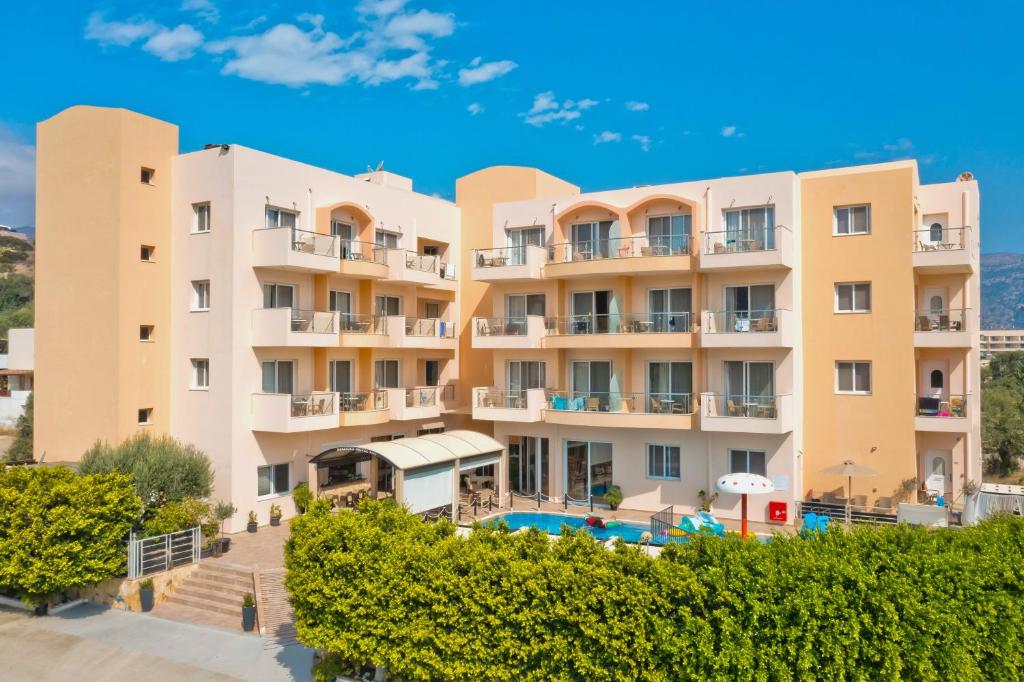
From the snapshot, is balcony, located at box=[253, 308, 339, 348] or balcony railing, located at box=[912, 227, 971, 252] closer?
balcony, located at box=[253, 308, 339, 348]

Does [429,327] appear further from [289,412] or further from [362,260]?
[289,412]

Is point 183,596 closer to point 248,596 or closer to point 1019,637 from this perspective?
point 248,596

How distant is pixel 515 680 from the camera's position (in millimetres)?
13188

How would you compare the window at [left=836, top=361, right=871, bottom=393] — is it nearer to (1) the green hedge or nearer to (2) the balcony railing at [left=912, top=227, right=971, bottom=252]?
(2) the balcony railing at [left=912, top=227, right=971, bottom=252]

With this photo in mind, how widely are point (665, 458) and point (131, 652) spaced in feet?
61.4

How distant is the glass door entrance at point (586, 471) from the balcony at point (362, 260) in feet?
33.7

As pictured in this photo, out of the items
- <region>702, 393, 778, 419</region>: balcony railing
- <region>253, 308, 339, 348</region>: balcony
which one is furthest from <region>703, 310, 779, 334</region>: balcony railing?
<region>253, 308, 339, 348</region>: balcony

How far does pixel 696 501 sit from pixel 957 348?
1163cm

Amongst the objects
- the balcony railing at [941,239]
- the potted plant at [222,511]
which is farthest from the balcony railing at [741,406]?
the potted plant at [222,511]

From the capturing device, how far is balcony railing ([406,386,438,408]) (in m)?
30.6

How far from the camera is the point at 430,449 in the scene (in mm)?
26172

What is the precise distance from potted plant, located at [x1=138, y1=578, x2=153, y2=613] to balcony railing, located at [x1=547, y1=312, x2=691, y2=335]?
16634 mm

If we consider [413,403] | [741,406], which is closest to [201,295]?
[413,403]

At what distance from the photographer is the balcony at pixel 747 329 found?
26.1m
